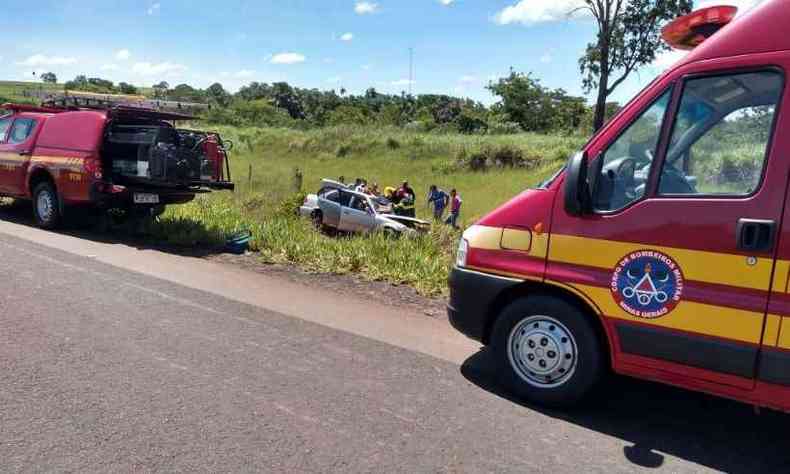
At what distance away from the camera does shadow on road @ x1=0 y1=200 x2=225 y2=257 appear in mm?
9055

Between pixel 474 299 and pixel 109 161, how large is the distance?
303 inches

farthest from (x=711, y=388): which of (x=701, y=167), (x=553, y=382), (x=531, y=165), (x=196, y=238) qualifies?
(x=531, y=165)

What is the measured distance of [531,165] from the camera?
3023 centimetres

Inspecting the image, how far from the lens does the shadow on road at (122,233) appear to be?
9055 mm

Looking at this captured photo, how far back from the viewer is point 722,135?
3611mm

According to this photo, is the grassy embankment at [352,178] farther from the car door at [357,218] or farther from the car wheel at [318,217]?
the car door at [357,218]

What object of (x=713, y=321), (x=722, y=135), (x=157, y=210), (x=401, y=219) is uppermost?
(x=722, y=135)

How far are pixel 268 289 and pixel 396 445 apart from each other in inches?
151

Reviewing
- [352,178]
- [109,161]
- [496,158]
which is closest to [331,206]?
[109,161]

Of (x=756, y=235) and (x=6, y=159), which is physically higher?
(x=756, y=235)

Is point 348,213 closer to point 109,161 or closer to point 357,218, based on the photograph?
point 357,218

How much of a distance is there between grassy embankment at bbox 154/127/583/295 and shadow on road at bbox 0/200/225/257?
9cm

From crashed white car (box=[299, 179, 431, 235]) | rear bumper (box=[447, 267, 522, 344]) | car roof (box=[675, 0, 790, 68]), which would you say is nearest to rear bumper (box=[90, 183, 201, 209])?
crashed white car (box=[299, 179, 431, 235])

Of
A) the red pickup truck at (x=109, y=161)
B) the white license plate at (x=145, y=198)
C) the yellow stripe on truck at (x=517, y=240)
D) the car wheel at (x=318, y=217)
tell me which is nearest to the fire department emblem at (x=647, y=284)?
the yellow stripe on truck at (x=517, y=240)
